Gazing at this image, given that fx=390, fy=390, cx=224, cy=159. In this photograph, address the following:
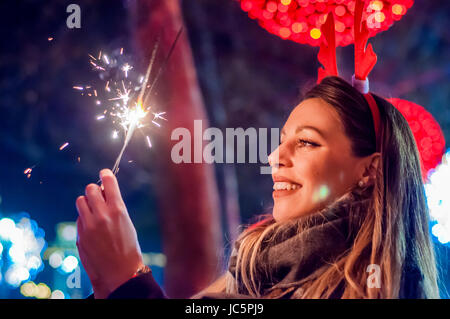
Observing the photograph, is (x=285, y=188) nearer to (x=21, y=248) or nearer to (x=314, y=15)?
(x=314, y=15)

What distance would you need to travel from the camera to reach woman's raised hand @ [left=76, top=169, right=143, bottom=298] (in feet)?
4.08

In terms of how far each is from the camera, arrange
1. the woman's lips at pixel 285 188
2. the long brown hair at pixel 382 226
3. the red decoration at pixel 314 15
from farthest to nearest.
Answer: the red decoration at pixel 314 15
the woman's lips at pixel 285 188
the long brown hair at pixel 382 226

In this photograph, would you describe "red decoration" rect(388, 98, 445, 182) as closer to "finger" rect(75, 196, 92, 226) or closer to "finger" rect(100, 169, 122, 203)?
"finger" rect(100, 169, 122, 203)

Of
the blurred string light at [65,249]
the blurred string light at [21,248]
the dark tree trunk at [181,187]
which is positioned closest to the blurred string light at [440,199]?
the dark tree trunk at [181,187]

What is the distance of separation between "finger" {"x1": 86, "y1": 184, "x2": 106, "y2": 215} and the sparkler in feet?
0.88

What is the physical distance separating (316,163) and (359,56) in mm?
430

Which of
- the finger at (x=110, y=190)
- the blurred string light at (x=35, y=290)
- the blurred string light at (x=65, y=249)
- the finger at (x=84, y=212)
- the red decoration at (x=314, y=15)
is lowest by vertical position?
the blurred string light at (x=35, y=290)

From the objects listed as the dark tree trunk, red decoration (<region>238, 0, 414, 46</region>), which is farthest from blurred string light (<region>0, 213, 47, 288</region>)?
red decoration (<region>238, 0, 414, 46</region>)

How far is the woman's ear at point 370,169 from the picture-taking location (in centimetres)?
130

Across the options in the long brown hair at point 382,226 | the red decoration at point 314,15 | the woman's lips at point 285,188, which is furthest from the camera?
the red decoration at point 314,15

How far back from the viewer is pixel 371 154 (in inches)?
51.3

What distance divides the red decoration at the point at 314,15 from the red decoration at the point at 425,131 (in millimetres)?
329

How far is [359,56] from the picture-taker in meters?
1.39

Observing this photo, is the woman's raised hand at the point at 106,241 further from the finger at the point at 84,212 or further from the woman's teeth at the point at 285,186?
the woman's teeth at the point at 285,186
